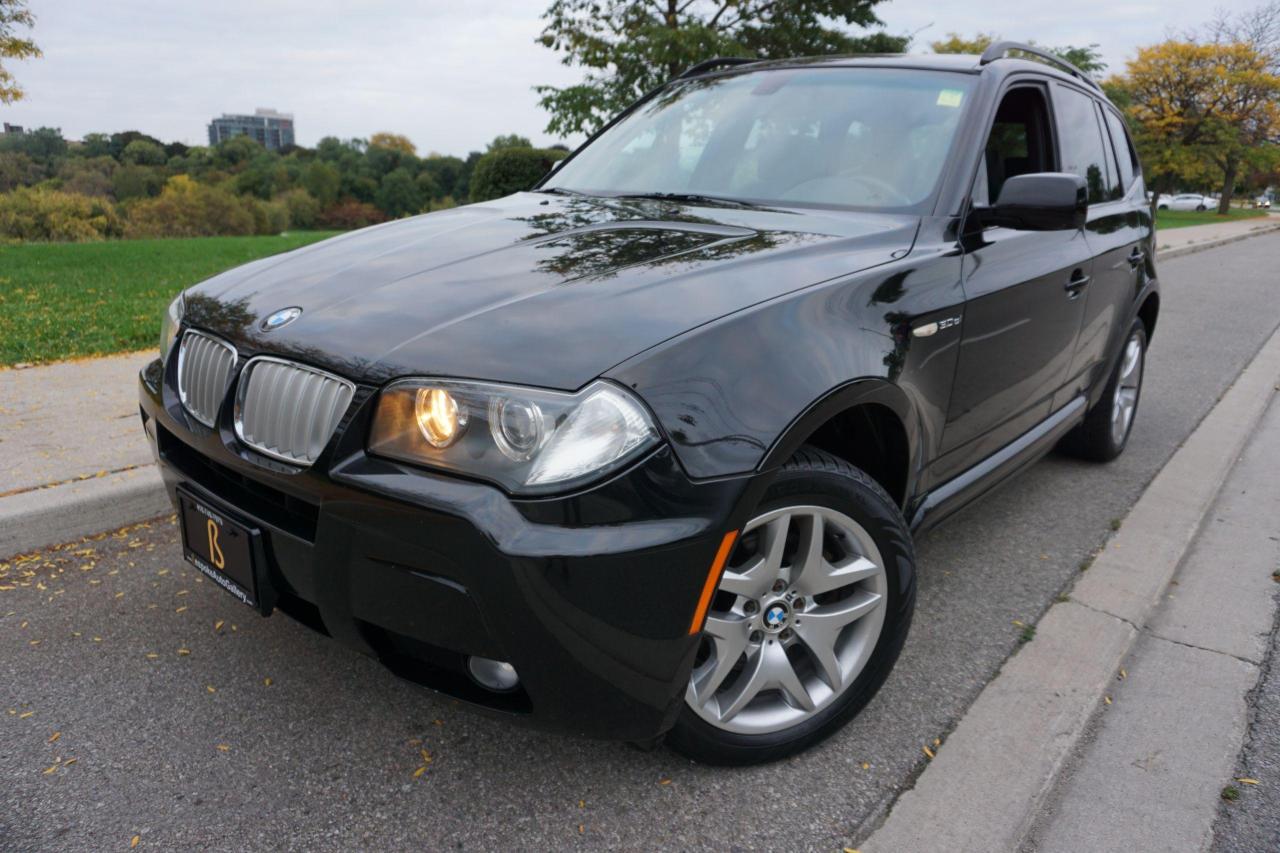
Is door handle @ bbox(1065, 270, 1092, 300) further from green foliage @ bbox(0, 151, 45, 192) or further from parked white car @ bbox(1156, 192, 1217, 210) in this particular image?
parked white car @ bbox(1156, 192, 1217, 210)

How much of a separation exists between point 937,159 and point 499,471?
1845mm

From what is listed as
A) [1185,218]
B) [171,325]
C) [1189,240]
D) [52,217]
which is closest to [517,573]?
[171,325]

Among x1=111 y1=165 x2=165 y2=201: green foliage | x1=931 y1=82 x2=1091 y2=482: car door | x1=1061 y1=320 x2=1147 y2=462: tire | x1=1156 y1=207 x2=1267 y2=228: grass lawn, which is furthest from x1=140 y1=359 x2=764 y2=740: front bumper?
x1=111 y1=165 x2=165 y2=201: green foliage

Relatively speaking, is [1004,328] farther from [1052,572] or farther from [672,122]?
[672,122]

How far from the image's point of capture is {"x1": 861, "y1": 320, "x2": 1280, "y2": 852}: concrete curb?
2055mm

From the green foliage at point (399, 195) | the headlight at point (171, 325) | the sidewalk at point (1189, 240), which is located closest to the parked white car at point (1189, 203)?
the sidewalk at point (1189, 240)

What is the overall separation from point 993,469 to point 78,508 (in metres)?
3.19

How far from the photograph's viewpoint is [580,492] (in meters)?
1.69

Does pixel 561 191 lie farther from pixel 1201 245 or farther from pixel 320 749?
pixel 1201 245

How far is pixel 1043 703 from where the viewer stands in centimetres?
250

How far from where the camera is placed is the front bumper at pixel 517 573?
168cm

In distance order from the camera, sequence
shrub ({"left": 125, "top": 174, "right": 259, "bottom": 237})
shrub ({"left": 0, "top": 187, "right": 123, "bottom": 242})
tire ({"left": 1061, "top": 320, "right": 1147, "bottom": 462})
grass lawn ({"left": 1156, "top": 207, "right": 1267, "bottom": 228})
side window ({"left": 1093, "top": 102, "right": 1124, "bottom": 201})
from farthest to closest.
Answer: shrub ({"left": 125, "top": 174, "right": 259, "bottom": 237}) → shrub ({"left": 0, "top": 187, "right": 123, "bottom": 242}) → grass lawn ({"left": 1156, "top": 207, "right": 1267, "bottom": 228}) → tire ({"left": 1061, "top": 320, "right": 1147, "bottom": 462}) → side window ({"left": 1093, "top": 102, "right": 1124, "bottom": 201})

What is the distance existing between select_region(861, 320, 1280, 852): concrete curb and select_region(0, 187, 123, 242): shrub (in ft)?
94.5

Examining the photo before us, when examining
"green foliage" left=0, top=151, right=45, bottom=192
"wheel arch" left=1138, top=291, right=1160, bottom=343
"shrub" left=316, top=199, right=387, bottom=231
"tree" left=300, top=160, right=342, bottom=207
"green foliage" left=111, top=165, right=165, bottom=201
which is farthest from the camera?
"tree" left=300, top=160, right=342, bottom=207
